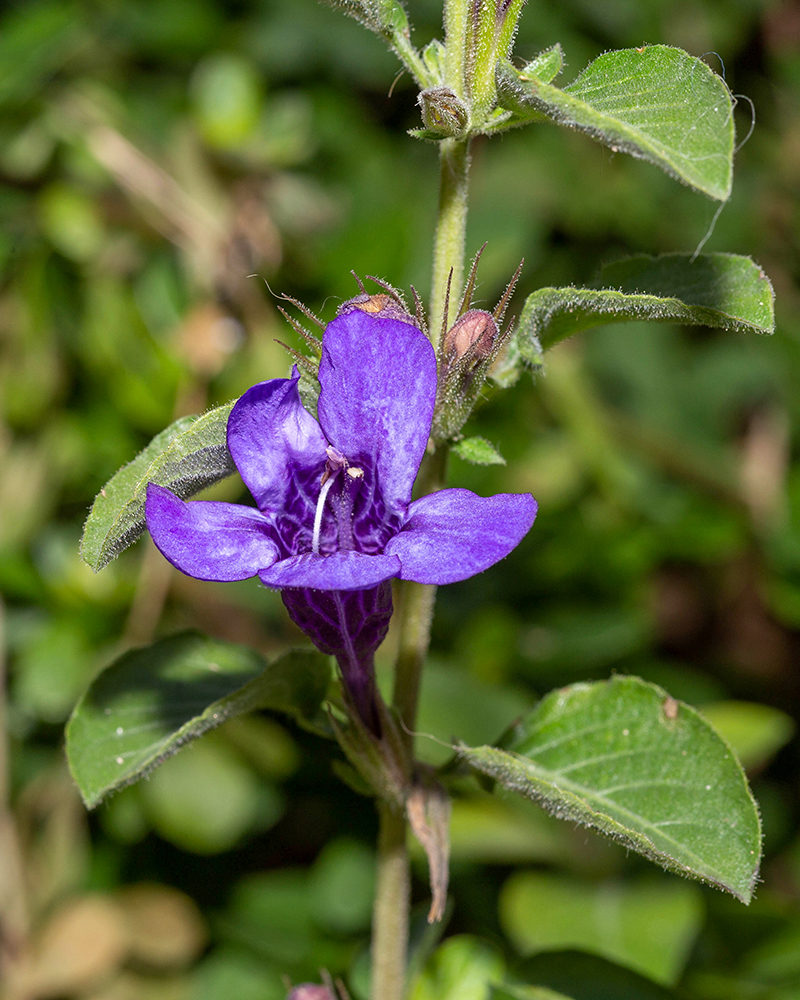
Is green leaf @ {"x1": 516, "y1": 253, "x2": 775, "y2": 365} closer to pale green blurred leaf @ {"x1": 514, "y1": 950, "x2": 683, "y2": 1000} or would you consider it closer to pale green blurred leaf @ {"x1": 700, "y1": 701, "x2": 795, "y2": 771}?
pale green blurred leaf @ {"x1": 514, "y1": 950, "x2": 683, "y2": 1000}

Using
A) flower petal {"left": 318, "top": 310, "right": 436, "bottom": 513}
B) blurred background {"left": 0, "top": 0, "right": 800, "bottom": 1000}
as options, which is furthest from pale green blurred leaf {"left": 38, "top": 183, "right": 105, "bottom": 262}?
flower petal {"left": 318, "top": 310, "right": 436, "bottom": 513}

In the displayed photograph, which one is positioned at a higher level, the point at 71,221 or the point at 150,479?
the point at 150,479

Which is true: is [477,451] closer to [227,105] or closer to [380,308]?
[380,308]

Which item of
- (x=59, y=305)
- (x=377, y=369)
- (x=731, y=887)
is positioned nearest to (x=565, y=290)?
(x=377, y=369)

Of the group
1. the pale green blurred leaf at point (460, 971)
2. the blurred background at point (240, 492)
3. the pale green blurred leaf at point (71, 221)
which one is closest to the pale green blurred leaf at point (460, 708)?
the blurred background at point (240, 492)

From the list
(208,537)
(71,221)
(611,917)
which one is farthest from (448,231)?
(71,221)

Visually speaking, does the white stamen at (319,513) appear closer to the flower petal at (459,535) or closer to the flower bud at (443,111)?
the flower petal at (459,535)

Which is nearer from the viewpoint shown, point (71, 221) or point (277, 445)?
point (277, 445)
